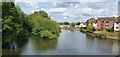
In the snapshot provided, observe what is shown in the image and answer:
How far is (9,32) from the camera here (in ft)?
57.8

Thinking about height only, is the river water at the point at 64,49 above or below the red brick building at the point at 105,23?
below

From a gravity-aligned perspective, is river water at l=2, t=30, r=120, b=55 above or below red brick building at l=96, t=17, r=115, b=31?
below

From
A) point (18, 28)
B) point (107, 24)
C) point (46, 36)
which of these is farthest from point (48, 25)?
point (107, 24)

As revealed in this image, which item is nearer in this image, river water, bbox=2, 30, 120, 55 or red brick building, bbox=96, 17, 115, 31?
river water, bbox=2, 30, 120, 55

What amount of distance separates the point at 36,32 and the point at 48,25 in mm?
4581

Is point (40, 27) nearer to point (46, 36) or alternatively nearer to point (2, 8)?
point (46, 36)

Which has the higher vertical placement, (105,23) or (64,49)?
(105,23)

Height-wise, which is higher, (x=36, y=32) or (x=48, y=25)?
(x=48, y=25)

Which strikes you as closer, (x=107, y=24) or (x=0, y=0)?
(x=0, y=0)

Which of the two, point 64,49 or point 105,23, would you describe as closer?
point 64,49

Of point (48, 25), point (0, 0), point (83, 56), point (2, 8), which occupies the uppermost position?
point (0, 0)

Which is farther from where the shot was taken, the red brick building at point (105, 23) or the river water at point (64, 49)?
the red brick building at point (105, 23)

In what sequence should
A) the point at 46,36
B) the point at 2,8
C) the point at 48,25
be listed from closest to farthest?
the point at 2,8 → the point at 46,36 → the point at 48,25

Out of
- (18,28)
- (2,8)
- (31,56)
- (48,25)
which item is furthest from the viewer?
(48,25)
